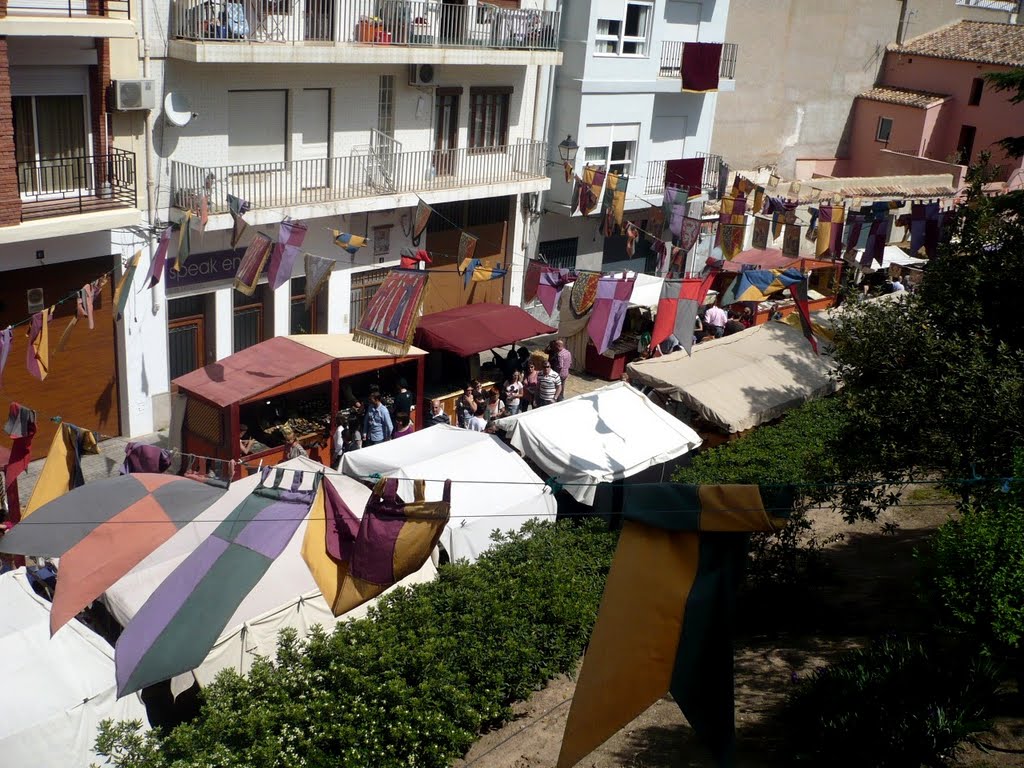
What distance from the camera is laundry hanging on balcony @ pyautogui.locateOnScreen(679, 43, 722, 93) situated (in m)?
27.4

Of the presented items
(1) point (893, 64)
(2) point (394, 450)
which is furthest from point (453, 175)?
(1) point (893, 64)

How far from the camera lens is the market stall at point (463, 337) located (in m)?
19.2

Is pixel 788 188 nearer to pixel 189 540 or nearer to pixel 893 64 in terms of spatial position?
pixel 893 64

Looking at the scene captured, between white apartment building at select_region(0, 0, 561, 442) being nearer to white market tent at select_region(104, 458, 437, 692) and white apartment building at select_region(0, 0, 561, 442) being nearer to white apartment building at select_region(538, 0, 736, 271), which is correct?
white apartment building at select_region(538, 0, 736, 271)

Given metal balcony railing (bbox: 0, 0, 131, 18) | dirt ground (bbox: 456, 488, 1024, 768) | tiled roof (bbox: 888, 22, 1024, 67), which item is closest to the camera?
dirt ground (bbox: 456, 488, 1024, 768)

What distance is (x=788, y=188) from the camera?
31.6 meters

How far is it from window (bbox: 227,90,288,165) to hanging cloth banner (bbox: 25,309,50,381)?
5.59 metres

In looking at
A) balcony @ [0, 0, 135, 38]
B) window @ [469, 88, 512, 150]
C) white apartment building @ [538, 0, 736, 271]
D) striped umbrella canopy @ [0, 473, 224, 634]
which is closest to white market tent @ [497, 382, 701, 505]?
striped umbrella canopy @ [0, 473, 224, 634]

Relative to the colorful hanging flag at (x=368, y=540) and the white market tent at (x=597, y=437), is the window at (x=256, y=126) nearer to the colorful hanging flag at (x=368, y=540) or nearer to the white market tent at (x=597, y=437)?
the white market tent at (x=597, y=437)

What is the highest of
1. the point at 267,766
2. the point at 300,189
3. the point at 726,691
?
the point at 300,189

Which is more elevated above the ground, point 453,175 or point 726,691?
point 453,175

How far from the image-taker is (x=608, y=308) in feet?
56.9

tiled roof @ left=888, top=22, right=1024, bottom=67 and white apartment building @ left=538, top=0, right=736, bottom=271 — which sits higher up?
tiled roof @ left=888, top=22, right=1024, bottom=67

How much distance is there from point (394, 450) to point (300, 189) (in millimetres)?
7598
